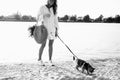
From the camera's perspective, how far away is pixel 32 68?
6.34m

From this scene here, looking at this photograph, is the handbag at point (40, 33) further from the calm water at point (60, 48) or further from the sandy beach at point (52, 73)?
the sandy beach at point (52, 73)

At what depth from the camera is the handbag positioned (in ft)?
20.7

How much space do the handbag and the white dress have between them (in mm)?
117

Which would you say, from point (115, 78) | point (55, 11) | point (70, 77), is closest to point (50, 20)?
point (55, 11)

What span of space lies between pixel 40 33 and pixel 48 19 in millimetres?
457

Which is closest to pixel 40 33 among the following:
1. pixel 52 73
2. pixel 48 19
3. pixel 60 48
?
pixel 48 19

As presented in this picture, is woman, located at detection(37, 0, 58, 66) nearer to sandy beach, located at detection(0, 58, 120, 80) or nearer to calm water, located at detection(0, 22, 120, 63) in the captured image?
calm water, located at detection(0, 22, 120, 63)

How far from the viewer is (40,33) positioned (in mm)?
6359

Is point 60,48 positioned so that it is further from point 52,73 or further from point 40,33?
point 52,73

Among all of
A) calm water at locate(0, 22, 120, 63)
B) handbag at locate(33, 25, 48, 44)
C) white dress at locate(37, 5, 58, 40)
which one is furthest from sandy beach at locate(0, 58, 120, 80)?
calm water at locate(0, 22, 120, 63)

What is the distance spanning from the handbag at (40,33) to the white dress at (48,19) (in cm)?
12

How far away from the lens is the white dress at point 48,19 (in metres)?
6.30

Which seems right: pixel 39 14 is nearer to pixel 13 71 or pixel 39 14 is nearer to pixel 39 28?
pixel 39 28

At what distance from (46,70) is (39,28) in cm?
120
